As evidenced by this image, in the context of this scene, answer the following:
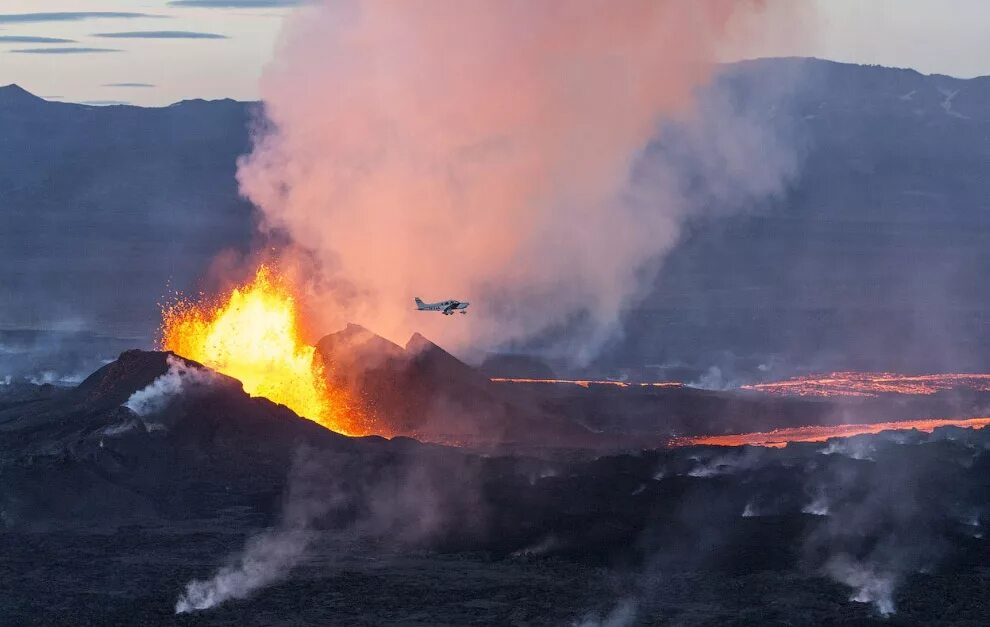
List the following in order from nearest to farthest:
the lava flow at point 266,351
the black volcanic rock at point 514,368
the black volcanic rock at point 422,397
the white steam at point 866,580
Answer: the white steam at point 866,580 < the lava flow at point 266,351 < the black volcanic rock at point 422,397 < the black volcanic rock at point 514,368

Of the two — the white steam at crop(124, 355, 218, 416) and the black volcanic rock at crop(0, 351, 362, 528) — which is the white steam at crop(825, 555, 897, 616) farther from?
the white steam at crop(124, 355, 218, 416)

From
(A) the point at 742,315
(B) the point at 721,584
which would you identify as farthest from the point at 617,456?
(A) the point at 742,315

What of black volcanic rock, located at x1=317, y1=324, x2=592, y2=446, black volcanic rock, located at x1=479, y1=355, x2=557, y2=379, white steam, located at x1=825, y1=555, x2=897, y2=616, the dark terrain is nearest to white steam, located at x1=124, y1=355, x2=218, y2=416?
the dark terrain

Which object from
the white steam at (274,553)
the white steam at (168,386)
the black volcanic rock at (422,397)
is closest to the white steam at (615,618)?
the white steam at (274,553)

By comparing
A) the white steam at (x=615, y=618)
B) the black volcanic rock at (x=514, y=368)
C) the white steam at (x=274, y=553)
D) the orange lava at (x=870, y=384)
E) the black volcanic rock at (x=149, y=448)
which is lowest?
the white steam at (x=615, y=618)

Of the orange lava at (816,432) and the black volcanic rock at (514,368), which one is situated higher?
the black volcanic rock at (514,368)

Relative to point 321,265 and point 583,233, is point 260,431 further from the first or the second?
point 583,233

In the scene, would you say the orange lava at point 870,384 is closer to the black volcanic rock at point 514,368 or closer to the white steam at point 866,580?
the black volcanic rock at point 514,368
